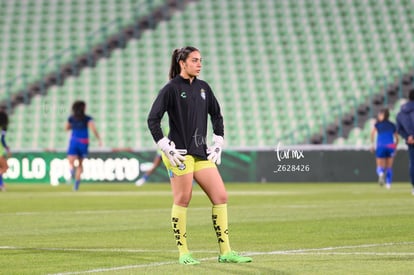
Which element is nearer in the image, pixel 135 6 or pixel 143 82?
pixel 143 82

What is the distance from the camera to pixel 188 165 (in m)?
9.52

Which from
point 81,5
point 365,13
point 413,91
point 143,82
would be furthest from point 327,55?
point 413,91

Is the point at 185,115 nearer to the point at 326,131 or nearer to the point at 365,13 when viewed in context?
the point at 326,131

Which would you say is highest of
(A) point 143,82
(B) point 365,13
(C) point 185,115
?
(B) point 365,13

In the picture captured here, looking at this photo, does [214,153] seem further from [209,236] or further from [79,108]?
[79,108]

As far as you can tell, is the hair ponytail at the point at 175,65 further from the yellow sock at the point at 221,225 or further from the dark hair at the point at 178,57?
the yellow sock at the point at 221,225

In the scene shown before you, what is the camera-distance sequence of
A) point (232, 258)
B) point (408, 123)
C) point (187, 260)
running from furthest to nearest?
point (408, 123) < point (232, 258) < point (187, 260)

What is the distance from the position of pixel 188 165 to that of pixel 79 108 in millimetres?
18102

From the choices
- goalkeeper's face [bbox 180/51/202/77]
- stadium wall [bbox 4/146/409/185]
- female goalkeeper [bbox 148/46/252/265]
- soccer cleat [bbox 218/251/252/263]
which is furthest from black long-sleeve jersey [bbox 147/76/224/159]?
stadium wall [bbox 4/146/409/185]

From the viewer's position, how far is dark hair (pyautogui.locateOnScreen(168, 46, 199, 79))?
31.4 feet

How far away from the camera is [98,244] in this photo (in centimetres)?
1151

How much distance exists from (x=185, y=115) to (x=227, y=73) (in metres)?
28.7

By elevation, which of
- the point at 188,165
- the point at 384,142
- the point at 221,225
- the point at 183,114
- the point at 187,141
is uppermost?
the point at 384,142

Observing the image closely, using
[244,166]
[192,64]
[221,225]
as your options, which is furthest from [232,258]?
[244,166]
